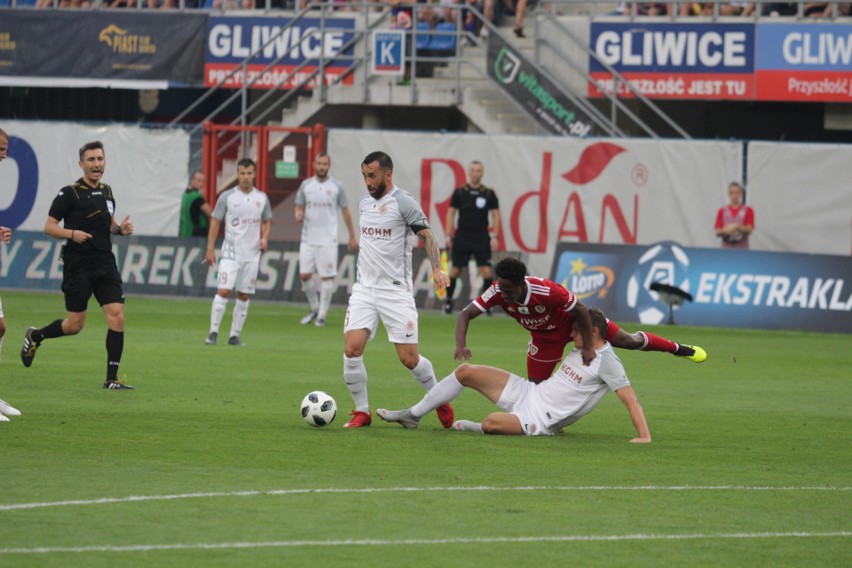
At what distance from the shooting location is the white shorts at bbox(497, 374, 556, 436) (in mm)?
12312

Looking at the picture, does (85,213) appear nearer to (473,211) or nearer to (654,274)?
(473,211)

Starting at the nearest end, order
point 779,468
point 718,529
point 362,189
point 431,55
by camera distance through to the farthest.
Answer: point 718,529 → point 779,468 → point 362,189 → point 431,55

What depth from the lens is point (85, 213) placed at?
564 inches

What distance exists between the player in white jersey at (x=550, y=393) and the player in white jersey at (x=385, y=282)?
0.29m

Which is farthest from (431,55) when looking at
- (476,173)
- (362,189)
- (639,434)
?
(639,434)

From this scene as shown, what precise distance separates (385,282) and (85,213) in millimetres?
→ 3266

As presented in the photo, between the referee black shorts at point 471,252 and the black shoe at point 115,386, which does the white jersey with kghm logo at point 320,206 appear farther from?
the black shoe at point 115,386

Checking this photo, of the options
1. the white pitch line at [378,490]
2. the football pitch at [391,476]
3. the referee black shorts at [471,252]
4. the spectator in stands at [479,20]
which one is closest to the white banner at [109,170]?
the spectator in stands at [479,20]

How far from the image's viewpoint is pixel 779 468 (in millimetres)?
11016

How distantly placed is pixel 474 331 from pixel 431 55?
10159 mm

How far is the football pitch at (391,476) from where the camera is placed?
803 centimetres

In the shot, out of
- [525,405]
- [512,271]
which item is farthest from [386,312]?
[512,271]

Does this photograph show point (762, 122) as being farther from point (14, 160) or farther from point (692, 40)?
point (14, 160)

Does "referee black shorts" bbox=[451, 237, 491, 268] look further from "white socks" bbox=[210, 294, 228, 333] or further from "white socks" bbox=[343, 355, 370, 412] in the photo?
"white socks" bbox=[343, 355, 370, 412]
